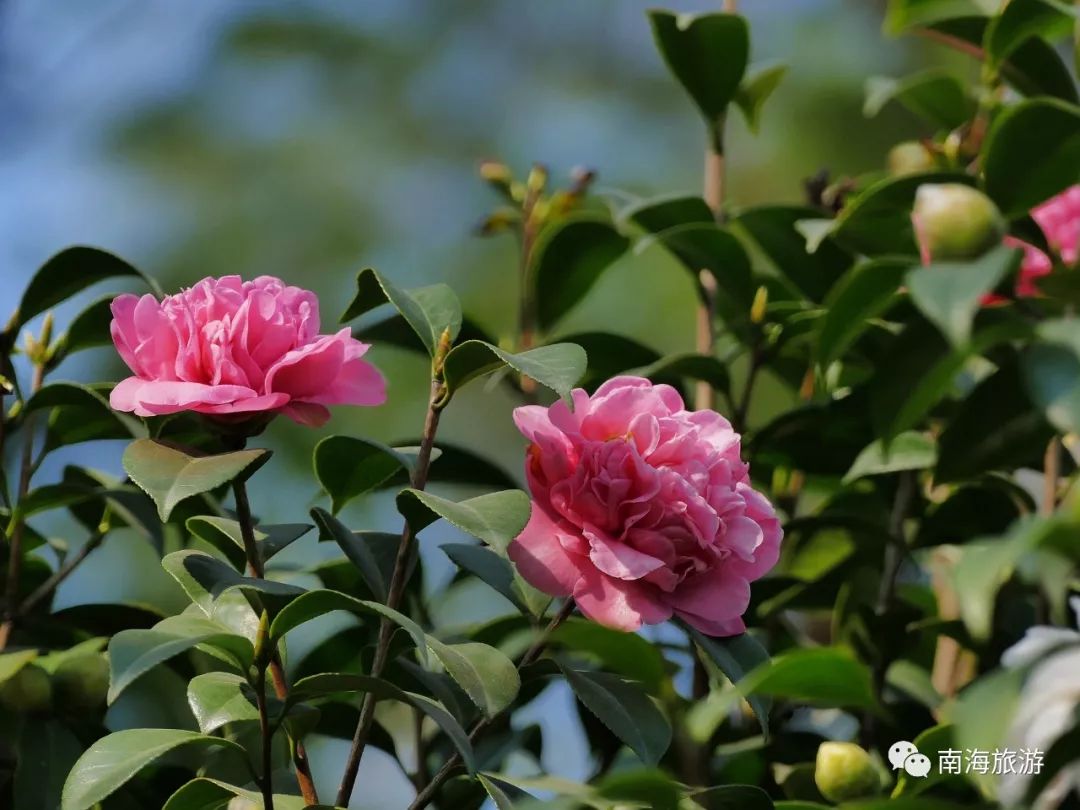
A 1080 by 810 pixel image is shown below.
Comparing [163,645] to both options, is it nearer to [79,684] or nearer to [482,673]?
[482,673]

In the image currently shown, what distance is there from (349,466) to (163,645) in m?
0.25

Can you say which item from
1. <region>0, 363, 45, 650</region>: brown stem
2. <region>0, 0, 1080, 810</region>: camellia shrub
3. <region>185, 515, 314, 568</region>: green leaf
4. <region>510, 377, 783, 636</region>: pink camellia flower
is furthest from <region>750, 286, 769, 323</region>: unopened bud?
<region>0, 363, 45, 650</region>: brown stem

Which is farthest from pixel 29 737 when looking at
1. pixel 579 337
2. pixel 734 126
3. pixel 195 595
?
pixel 734 126

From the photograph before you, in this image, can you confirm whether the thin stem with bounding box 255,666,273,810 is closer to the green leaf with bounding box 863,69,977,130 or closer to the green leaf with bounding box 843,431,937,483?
the green leaf with bounding box 843,431,937,483

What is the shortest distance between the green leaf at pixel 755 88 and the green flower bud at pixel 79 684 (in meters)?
0.77

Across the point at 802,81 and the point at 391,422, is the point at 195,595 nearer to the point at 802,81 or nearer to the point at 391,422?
the point at 391,422

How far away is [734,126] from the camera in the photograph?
2.66m

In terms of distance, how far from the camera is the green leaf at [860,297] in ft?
2.52

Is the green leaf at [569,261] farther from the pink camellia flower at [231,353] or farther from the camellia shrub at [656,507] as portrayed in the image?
the pink camellia flower at [231,353]

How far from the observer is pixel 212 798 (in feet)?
2.64

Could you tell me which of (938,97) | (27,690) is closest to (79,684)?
(27,690)

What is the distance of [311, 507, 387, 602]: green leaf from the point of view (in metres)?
0.82

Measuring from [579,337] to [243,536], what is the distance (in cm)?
45

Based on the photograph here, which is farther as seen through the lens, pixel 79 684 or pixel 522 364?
pixel 79 684
